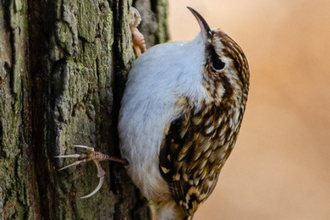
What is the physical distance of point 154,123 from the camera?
185 centimetres

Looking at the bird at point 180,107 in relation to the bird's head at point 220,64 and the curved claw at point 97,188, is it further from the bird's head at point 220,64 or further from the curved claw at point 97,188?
the curved claw at point 97,188

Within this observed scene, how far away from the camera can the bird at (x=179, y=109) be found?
6.07ft

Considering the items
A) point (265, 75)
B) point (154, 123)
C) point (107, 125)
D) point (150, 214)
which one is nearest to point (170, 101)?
point (154, 123)

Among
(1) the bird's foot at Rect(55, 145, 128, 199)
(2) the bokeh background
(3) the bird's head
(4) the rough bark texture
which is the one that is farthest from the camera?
(2) the bokeh background

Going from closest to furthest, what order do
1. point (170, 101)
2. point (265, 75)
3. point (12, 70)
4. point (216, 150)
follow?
1. point (12, 70)
2. point (170, 101)
3. point (216, 150)
4. point (265, 75)

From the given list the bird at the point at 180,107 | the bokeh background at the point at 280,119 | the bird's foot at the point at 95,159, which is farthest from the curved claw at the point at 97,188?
the bokeh background at the point at 280,119

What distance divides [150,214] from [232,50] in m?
0.70

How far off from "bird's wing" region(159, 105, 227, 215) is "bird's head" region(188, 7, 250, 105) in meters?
0.10

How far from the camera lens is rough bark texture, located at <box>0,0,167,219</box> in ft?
5.42

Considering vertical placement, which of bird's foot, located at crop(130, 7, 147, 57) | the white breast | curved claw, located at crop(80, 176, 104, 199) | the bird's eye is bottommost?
curved claw, located at crop(80, 176, 104, 199)

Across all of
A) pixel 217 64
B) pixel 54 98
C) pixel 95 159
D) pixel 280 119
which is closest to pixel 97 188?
pixel 95 159

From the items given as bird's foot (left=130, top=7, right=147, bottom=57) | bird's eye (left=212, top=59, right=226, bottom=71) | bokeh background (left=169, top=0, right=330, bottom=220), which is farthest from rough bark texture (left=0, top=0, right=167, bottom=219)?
bokeh background (left=169, top=0, right=330, bottom=220)

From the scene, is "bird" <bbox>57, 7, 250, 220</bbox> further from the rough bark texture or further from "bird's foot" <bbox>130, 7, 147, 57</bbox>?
"bird's foot" <bbox>130, 7, 147, 57</bbox>

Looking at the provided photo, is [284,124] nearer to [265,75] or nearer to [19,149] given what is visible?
[265,75]
